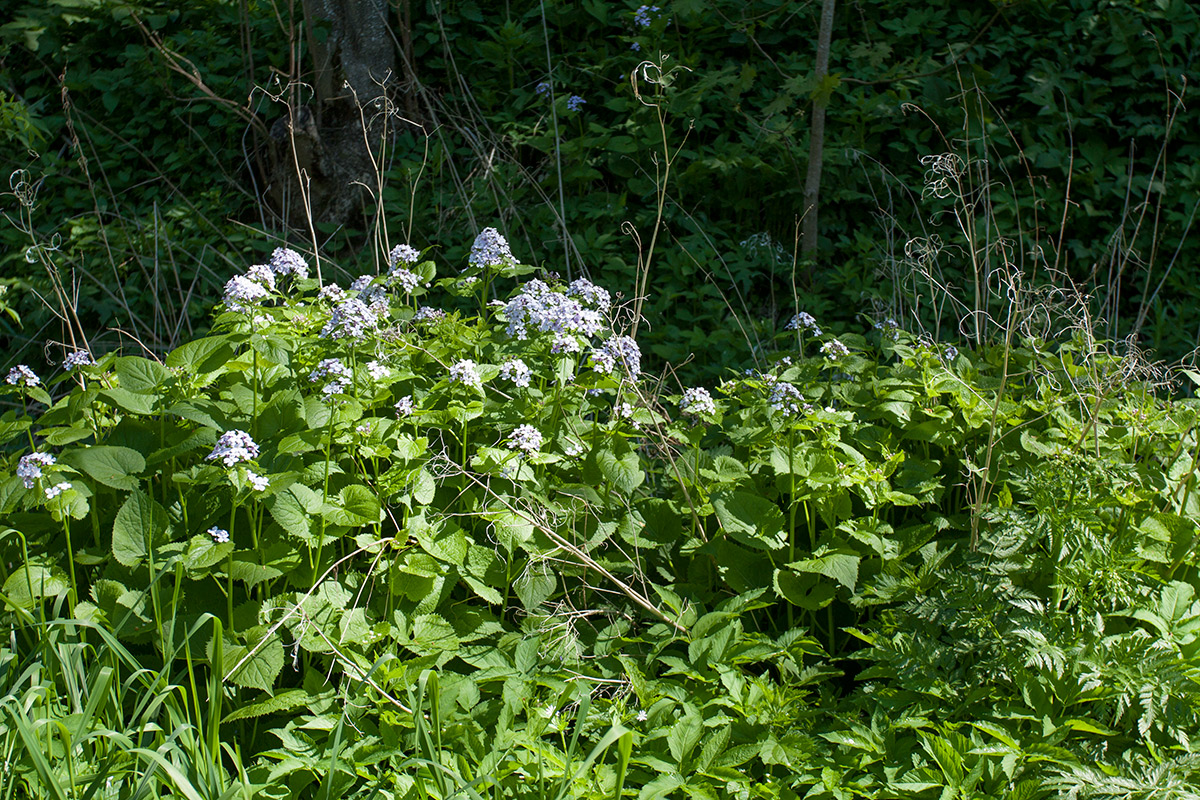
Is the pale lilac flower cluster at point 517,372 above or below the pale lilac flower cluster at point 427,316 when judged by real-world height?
above

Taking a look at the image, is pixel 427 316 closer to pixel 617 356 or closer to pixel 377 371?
pixel 377 371

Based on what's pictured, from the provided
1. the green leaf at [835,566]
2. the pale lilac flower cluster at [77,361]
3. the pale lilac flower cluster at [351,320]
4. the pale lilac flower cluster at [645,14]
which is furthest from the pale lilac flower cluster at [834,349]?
the pale lilac flower cluster at [645,14]

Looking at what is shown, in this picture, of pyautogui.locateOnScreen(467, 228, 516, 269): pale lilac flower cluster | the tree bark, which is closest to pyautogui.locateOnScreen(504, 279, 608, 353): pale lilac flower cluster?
pyautogui.locateOnScreen(467, 228, 516, 269): pale lilac flower cluster

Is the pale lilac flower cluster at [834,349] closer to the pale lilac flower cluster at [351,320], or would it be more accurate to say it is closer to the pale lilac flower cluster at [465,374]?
the pale lilac flower cluster at [465,374]

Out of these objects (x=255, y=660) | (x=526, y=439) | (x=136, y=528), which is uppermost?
(x=526, y=439)

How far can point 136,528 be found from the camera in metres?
2.17

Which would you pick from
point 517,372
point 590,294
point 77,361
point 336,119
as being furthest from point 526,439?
point 336,119

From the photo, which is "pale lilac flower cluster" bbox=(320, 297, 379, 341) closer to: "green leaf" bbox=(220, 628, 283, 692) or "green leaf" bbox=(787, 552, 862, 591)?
"green leaf" bbox=(220, 628, 283, 692)

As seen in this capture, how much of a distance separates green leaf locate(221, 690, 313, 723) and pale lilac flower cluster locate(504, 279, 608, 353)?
1005 millimetres

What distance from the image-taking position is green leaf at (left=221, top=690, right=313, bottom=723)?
1.98 m

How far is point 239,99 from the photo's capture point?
5.47 metres

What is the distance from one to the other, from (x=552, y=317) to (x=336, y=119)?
3.18 m

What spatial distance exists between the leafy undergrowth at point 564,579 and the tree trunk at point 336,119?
Result: 7.80 feet

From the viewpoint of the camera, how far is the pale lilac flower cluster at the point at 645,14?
16.5ft
